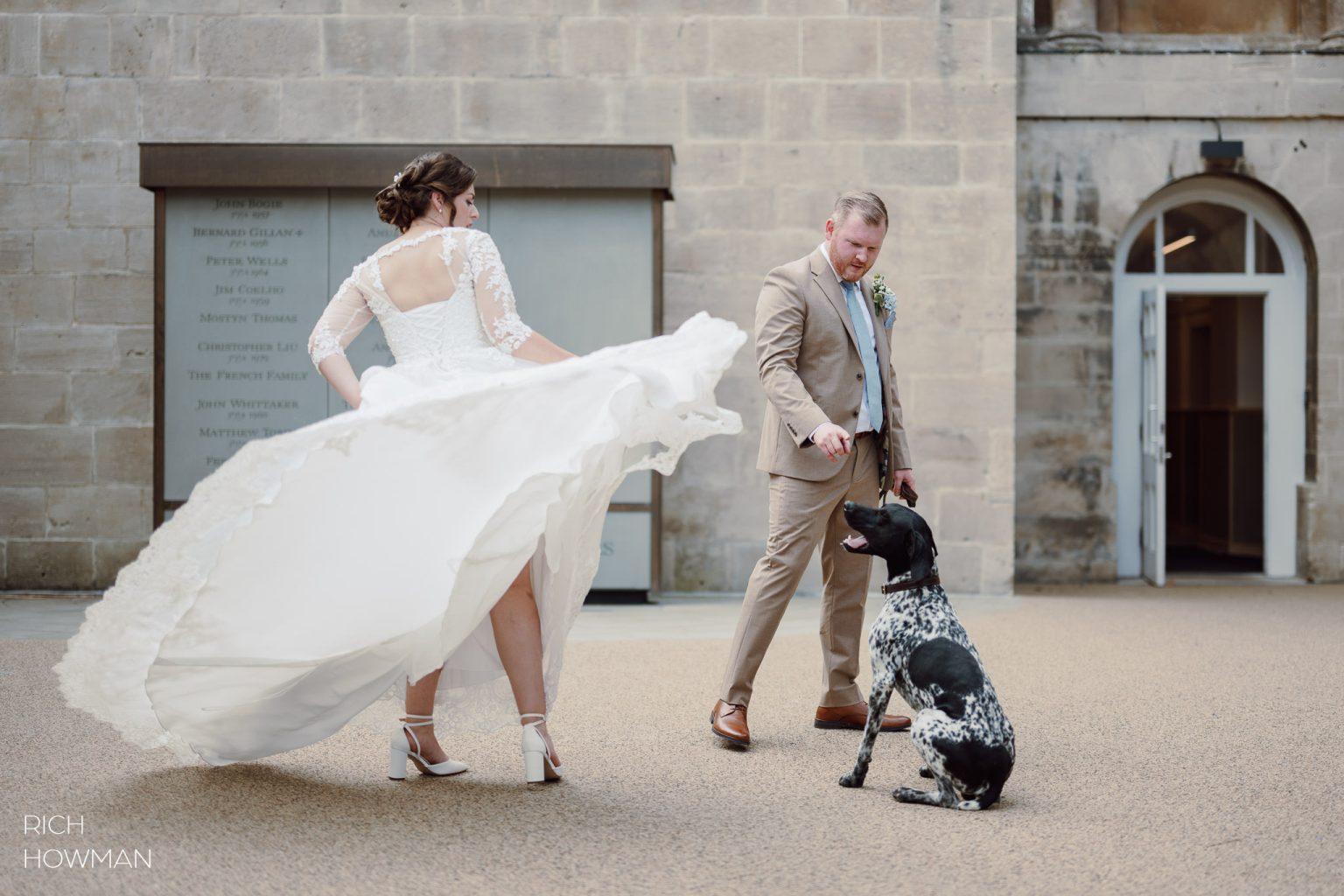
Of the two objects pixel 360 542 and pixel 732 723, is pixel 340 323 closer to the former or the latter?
pixel 360 542

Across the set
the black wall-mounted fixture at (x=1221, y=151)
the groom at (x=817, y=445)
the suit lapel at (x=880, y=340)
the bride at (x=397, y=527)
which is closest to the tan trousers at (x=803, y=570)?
the groom at (x=817, y=445)

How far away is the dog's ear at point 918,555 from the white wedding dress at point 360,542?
0.67 metres

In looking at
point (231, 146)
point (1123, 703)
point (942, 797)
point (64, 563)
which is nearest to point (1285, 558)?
point (1123, 703)

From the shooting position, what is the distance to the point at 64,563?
29.4 feet

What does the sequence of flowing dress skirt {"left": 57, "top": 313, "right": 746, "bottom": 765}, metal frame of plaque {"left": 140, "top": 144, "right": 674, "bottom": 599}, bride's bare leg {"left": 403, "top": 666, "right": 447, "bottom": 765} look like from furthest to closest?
metal frame of plaque {"left": 140, "top": 144, "right": 674, "bottom": 599}, bride's bare leg {"left": 403, "top": 666, "right": 447, "bottom": 765}, flowing dress skirt {"left": 57, "top": 313, "right": 746, "bottom": 765}

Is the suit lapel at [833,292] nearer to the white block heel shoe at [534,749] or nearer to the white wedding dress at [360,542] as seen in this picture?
the white wedding dress at [360,542]

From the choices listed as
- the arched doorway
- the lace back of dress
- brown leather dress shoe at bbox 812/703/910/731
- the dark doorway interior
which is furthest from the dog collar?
the dark doorway interior

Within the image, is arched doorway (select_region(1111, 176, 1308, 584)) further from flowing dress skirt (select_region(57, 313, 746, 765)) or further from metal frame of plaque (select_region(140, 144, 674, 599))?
flowing dress skirt (select_region(57, 313, 746, 765))

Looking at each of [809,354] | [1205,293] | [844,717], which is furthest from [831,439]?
[1205,293]

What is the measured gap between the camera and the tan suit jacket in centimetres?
443

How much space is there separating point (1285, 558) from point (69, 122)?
9847 mm

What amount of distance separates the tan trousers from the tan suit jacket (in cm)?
9

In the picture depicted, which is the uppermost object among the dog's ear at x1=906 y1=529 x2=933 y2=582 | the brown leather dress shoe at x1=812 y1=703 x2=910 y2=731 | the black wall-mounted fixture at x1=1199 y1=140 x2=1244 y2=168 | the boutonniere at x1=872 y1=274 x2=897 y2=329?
the black wall-mounted fixture at x1=1199 y1=140 x2=1244 y2=168

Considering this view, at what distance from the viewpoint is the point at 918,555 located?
152 inches
